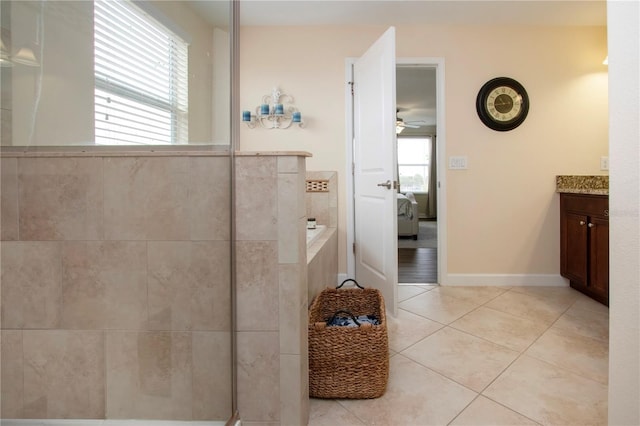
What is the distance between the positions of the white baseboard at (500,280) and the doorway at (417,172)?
0.70 ft

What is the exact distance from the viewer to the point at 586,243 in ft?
8.22

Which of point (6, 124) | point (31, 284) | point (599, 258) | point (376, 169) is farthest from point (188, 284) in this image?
point (599, 258)

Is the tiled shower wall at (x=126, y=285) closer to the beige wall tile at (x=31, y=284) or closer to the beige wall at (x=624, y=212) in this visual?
the beige wall tile at (x=31, y=284)

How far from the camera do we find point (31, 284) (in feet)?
3.24

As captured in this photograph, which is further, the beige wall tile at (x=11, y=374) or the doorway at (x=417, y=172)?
the doorway at (x=417, y=172)

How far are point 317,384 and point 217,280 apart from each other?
67cm

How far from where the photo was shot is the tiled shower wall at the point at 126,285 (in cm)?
101

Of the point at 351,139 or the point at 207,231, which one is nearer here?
the point at 207,231

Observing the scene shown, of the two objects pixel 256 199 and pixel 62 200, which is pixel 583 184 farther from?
pixel 62 200

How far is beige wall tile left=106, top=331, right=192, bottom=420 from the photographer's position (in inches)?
41.6

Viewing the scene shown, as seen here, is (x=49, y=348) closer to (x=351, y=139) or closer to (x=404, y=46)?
(x=351, y=139)

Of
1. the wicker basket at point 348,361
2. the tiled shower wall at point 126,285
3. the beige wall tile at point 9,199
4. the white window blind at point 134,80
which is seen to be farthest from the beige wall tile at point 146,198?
the wicker basket at point 348,361

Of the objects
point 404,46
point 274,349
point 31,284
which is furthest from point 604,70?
point 31,284

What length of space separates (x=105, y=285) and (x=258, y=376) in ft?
1.93
